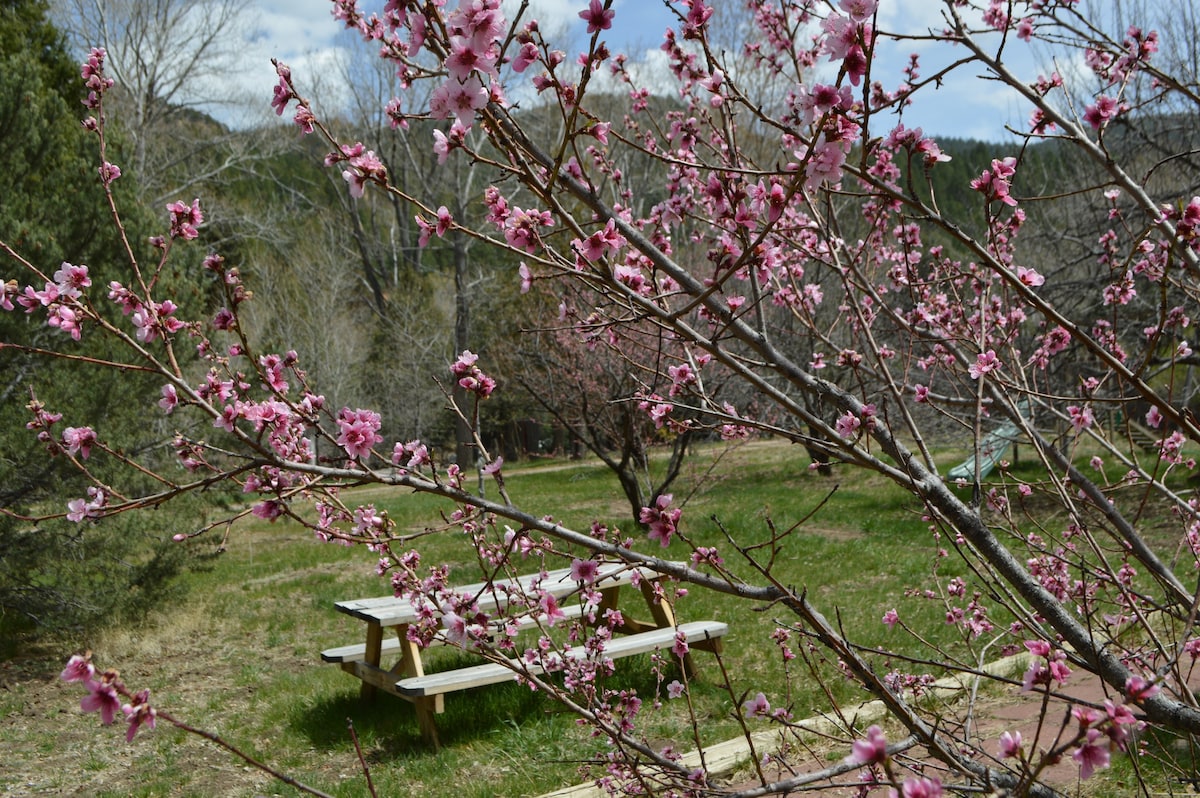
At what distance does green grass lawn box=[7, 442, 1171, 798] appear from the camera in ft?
14.4

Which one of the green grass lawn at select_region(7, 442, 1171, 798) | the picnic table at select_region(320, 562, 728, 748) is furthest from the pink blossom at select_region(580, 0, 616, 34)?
the picnic table at select_region(320, 562, 728, 748)

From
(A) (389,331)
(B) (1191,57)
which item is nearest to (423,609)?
(B) (1191,57)

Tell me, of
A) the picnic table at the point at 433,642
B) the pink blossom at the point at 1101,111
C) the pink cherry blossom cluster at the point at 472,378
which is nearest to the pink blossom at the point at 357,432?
the pink cherry blossom cluster at the point at 472,378

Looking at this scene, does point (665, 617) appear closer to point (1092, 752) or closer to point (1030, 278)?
point (1030, 278)

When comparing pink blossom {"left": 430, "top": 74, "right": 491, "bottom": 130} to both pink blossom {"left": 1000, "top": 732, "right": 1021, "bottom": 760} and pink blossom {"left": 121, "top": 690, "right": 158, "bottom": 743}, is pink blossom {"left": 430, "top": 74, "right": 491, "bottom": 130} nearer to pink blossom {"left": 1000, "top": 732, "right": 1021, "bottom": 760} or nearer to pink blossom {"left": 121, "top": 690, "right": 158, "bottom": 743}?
pink blossom {"left": 121, "top": 690, "right": 158, "bottom": 743}

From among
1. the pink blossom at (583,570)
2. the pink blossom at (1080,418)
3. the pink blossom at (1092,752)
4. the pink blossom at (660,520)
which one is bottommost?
the pink blossom at (1092,752)

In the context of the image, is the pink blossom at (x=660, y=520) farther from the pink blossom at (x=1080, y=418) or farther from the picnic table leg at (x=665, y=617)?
the picnic table leg at (x=665, y=617)

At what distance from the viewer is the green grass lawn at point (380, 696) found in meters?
4.40

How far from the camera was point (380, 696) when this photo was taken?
558cm

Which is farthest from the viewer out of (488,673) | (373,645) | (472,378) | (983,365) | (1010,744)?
(373,645)

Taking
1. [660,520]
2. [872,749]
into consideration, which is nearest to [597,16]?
[660,520]

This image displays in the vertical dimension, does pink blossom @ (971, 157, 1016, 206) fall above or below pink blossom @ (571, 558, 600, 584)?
above

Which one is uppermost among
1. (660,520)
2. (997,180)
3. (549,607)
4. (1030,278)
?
(997,180)

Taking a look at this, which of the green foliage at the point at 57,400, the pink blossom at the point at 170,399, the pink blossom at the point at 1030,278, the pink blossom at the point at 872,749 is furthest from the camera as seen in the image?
the green foliage at the point at 57,400
